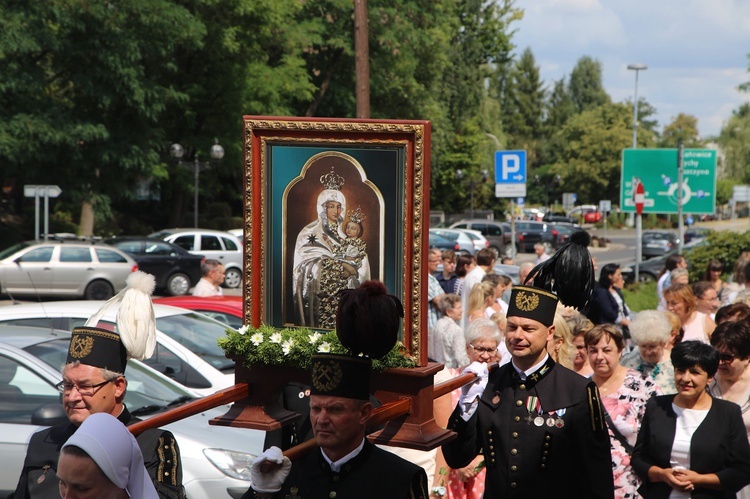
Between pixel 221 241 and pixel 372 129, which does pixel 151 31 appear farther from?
pixel 372 129

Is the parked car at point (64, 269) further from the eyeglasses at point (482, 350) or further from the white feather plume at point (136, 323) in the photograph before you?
the white feather plume at point (136, 323)

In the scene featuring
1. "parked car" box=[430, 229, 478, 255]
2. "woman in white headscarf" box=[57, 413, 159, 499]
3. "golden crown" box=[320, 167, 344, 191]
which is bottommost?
"parked car" box=[430, 229, 478, 255]

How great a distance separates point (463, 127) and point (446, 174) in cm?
302

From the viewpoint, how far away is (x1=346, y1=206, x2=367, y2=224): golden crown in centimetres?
414

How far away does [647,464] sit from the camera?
18.0 feet

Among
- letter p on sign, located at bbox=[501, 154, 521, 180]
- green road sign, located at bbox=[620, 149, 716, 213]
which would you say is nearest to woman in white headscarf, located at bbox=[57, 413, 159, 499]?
letter p on sign, located at bbox=[501, 154, 521, 180]

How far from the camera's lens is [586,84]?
120625mm

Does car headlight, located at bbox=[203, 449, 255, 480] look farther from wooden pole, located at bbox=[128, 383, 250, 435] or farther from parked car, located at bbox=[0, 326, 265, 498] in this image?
wooden pole, located at bbox=[128, 383, 250, 435]

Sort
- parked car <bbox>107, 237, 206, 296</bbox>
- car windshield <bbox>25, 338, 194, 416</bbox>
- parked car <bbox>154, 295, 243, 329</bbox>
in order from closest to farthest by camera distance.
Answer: car windshield <bbox>25, 338, 194, 416</bbox> → parked car <bbox>154, 295, 243, 329</bbox> → parked car <bbox>107, 237, 206, 296</bbox>

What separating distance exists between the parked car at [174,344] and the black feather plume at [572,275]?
4314 millimetres

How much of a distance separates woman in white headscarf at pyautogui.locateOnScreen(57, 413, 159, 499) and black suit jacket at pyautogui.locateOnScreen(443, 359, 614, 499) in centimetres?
Result: 180

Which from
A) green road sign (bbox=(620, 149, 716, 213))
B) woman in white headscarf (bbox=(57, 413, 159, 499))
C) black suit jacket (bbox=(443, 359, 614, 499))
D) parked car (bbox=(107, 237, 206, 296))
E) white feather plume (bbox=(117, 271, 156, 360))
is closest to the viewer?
woman in white headscarf (bbox=(57, 413, 159, 499))

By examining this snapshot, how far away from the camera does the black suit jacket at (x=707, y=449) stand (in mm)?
5328

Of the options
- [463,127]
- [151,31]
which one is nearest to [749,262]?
[151,31]
